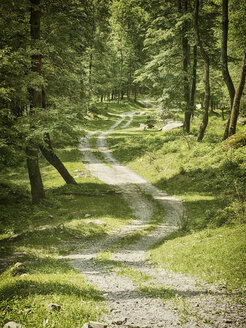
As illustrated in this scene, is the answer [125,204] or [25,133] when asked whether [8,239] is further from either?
[125,204]

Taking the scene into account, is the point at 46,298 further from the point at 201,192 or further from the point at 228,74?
the point at 228,74

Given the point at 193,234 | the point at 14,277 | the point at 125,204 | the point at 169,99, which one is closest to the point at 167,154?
the point at 169,99

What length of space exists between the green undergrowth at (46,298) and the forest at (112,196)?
0.03 meters

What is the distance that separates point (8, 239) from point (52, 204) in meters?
5.03

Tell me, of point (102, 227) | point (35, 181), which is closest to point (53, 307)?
point (102, 227)

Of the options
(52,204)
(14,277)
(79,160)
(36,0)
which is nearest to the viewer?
(14,277)

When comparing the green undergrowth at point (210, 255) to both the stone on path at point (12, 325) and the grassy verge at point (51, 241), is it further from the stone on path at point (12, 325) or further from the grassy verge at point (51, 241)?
the stone on path at point (12, 325)

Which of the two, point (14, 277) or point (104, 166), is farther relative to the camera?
point (104, 166)

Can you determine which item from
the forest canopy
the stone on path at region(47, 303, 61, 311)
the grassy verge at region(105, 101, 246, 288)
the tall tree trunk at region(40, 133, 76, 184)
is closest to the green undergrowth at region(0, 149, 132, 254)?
the tall tree trunk at region(40, 133, 76, 184)

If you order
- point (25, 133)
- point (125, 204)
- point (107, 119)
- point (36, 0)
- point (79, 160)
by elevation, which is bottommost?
point (125, 204)

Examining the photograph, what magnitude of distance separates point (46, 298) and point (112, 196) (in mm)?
11117

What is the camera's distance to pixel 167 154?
72.3ft

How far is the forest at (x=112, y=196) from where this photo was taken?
192 inches

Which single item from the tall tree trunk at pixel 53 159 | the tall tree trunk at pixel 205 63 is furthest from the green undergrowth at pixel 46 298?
the tall tree trunk at pixel 205 63
